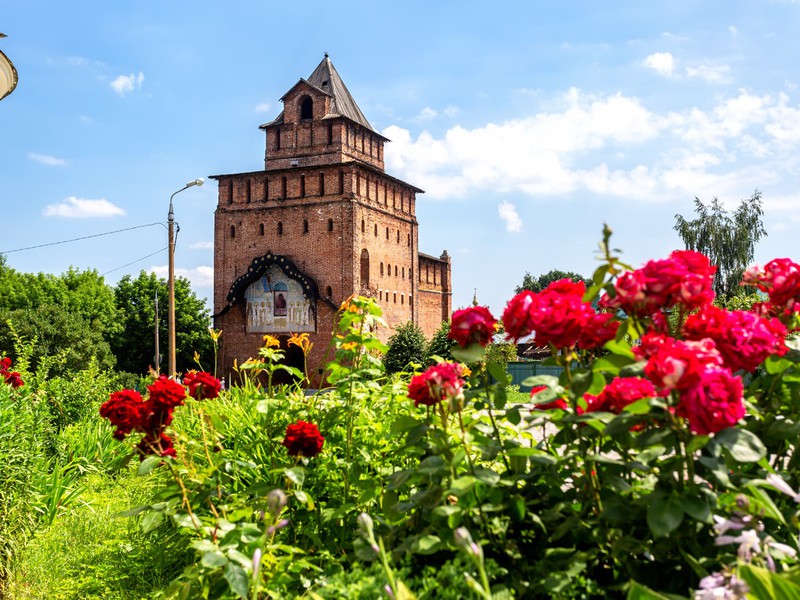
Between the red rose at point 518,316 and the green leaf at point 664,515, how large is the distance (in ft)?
1.92

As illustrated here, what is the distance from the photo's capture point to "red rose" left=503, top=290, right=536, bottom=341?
208 cm

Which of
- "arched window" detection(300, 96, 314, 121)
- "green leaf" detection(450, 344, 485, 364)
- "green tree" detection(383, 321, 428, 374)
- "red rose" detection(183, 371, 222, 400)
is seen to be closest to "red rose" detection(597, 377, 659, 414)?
"green leaf" detection(450, 344, 485, 364)

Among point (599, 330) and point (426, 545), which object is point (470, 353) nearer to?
point (599, 330)

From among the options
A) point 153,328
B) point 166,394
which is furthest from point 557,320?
point 153,328

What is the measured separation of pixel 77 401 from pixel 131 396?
18.3 feet

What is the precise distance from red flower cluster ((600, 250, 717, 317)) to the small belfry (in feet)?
84.9

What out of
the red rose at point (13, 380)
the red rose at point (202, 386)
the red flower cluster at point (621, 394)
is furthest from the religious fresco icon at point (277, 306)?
the red flower cluster at point (621, 394)

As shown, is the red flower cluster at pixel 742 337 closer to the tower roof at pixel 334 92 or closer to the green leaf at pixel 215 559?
the green leaf at pixel 215 559

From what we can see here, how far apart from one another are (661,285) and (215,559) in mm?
1520

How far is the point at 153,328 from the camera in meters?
33.8

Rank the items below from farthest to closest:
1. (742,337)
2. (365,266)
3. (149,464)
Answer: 1. (365,266)
2. (149,464)
3. (742,337)

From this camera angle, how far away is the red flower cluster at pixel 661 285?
1921 mm

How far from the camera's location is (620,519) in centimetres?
189

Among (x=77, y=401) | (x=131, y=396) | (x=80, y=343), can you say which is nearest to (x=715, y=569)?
(x=131, y=396)
